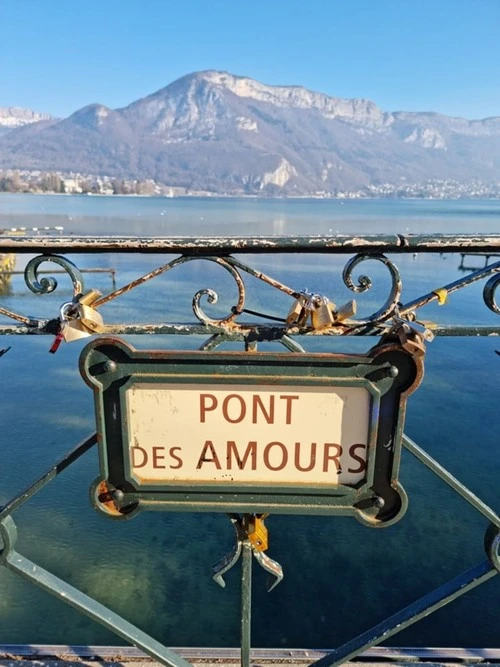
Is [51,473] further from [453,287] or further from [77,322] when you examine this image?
[453,287]

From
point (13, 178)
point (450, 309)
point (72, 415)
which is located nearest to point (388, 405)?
point (72, 415)

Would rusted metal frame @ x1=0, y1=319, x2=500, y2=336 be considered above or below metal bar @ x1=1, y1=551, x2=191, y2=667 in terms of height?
above

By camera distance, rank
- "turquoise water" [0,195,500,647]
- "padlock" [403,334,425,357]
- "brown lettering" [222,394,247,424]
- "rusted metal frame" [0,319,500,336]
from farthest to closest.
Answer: "turquoise water" [0,195,500,647] < "rusted metal frame" [0,319,500,336] < "brown lettering" [222,394,247,424] < "padlock" [403,334,425,357]

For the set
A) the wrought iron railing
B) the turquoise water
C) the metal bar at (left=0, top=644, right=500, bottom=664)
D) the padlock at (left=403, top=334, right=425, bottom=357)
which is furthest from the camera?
the turquoise water

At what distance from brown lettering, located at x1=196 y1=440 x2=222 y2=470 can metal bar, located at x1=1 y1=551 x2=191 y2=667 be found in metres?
0.72

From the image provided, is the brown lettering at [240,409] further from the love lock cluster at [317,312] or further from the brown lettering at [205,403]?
the love lock cluster at [317,312]

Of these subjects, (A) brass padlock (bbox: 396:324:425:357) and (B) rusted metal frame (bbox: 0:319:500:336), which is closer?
(A) brass padlock (bbox: 396:324:425:357)

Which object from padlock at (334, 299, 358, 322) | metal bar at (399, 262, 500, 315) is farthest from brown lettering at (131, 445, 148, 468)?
metal bar at (399, 262, 500, 315)

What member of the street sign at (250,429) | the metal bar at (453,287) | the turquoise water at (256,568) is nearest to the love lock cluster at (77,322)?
the street sign at (250,429)

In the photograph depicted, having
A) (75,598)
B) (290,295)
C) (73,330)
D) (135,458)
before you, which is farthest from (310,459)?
(75,598)

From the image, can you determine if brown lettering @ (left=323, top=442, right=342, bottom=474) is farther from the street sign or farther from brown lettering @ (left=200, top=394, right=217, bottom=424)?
Result: brown lettering @ (left=200, top=394, right=217, bottom=424)

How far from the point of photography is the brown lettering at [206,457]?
5.04ft

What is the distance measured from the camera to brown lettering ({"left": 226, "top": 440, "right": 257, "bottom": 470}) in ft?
5.02

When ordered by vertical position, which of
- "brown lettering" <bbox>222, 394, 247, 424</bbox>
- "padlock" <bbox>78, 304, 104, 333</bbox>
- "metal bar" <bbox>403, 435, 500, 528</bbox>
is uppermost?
"padlock" <bbox>78, 304, 104, 333</bbox>
